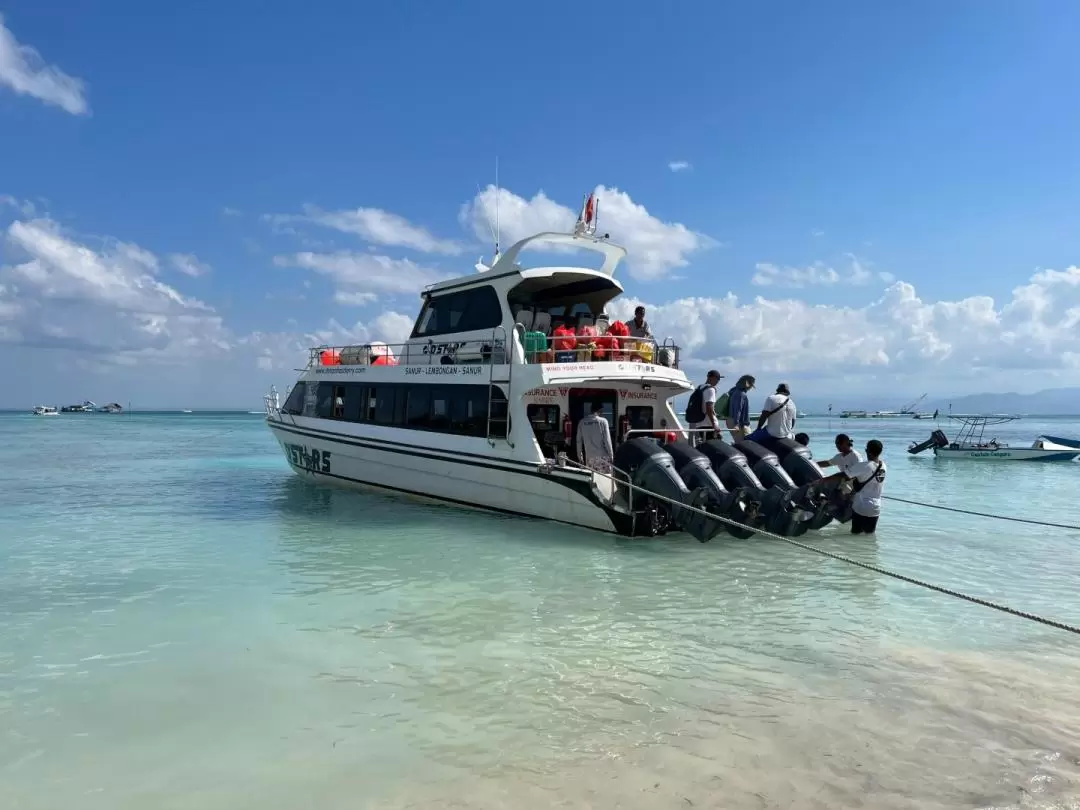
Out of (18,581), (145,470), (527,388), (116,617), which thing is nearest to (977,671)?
(527,388)

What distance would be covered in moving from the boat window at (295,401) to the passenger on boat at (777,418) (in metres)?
11.6

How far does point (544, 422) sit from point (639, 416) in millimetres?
1987

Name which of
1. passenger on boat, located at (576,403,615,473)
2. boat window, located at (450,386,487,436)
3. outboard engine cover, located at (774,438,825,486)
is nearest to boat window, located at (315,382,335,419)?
boat window, located at (450,386,487,436)

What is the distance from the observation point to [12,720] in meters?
5.05

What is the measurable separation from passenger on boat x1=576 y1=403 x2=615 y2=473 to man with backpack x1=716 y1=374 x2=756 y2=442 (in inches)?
117

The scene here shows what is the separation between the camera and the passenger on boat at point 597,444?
1155 cm

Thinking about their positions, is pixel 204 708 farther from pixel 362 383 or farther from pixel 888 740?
pixel 362 383

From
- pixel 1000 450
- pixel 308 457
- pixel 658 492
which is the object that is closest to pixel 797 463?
pixel 658 492

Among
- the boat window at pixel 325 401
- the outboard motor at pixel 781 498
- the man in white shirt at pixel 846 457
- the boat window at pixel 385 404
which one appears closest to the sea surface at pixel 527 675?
the outboard motor at pixel 781 498

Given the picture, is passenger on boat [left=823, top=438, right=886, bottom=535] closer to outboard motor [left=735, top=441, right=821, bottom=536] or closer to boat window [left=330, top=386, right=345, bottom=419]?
outboard motor [left=735, top=441, right=821, bottom=536]

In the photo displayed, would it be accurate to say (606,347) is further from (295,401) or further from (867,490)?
(295,401)

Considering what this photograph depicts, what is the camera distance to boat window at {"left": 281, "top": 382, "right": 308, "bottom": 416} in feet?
59.8

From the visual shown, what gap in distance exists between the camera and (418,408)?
14305mm

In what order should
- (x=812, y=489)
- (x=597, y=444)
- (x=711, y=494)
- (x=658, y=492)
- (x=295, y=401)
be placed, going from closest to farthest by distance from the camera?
1. (x=711, y=494)
2. (x=658, y=492)
3. (x=812, y=489)
4. (x=597, y=444)
5. (x=295, y=401)
